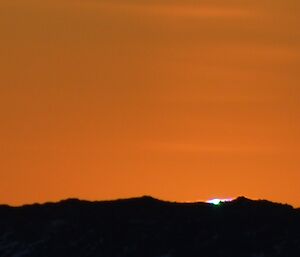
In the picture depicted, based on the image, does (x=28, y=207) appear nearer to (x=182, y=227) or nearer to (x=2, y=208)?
(x=2, y=208)

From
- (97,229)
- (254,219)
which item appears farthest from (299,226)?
(97,229)

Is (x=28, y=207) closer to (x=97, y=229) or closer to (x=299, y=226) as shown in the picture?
(x=97, y=229)

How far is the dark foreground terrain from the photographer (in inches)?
4311

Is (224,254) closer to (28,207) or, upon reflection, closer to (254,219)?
(254,219)

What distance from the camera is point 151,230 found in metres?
112

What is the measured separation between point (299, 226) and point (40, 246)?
12.0m

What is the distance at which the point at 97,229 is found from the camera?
371ft

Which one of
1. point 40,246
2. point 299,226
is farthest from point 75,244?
point 299,226

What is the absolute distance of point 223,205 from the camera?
114m

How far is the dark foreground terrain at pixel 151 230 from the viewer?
110 meters

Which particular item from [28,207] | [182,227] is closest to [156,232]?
[182,227]

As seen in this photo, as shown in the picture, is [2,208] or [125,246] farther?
[2,208]

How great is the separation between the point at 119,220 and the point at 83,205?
3.01 m

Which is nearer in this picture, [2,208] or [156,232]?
[156,232]
